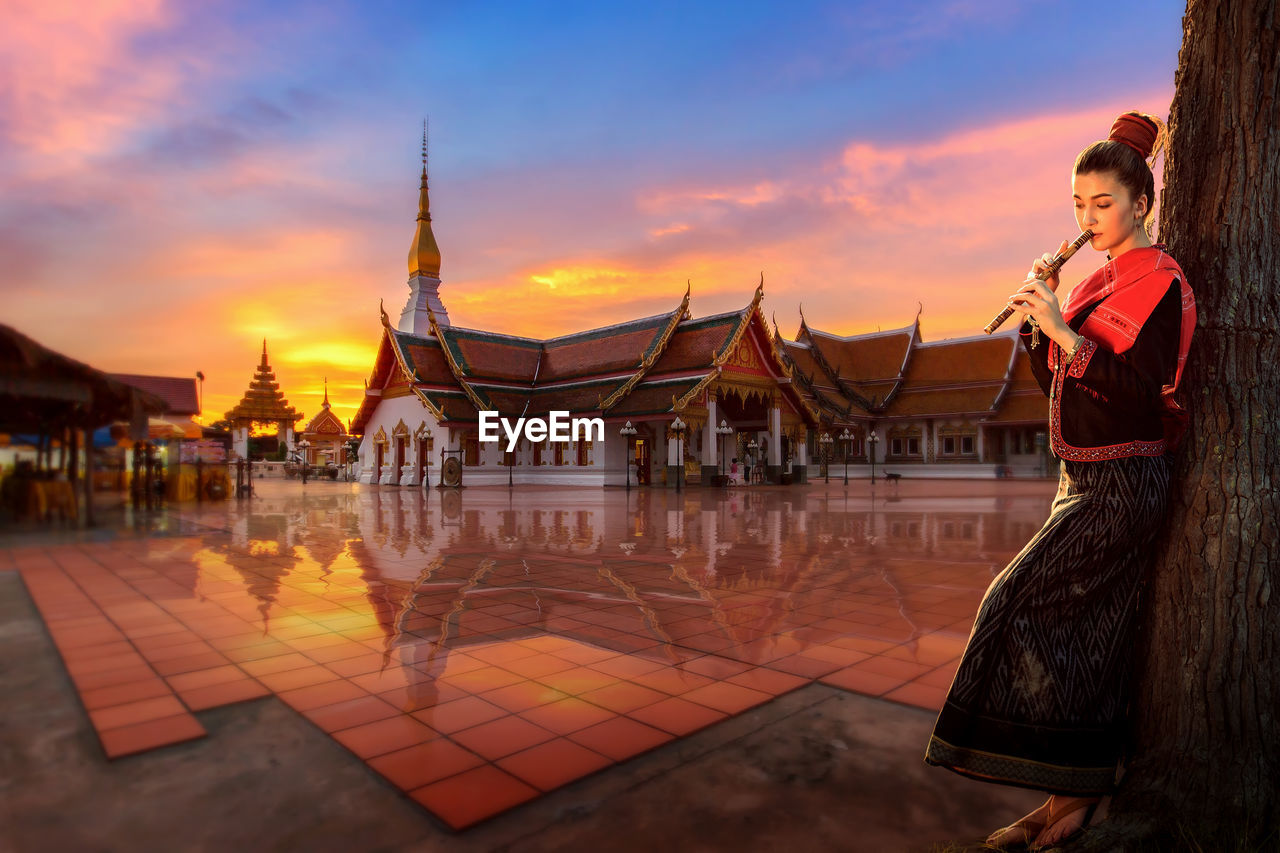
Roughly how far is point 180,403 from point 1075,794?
10.6 feet

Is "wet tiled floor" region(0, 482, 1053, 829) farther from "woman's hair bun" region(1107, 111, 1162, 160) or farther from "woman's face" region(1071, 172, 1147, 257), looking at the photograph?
"woman's hair bun" region(1107, 111, 1162, 160)

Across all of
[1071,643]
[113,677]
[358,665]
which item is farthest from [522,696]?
[1071,643]

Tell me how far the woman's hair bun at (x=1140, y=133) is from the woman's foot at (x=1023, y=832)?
6.56ft

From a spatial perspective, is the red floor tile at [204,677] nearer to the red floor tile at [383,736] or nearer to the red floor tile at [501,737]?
the red floor tile at [383,736]

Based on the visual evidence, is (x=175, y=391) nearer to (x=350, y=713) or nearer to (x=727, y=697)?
(x=350, y=713)

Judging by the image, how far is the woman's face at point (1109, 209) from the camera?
228 centimetres

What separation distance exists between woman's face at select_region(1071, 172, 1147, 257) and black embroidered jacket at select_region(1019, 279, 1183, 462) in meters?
0.23

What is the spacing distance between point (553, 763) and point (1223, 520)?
241cm

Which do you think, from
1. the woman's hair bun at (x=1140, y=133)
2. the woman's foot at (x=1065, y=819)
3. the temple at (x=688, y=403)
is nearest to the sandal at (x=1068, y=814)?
the woman's foot at (x=1065, y=819)

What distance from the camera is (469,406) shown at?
101 ft

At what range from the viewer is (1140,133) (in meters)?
2.29

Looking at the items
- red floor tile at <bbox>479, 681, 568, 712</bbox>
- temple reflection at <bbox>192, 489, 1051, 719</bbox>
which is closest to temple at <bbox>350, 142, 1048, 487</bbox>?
temple reflection at <bbox>192, 489, 1051, 719</bbox>

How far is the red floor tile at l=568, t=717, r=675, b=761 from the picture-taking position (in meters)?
3.08

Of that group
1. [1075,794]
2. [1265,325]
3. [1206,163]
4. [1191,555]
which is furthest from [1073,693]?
[1206,163]
